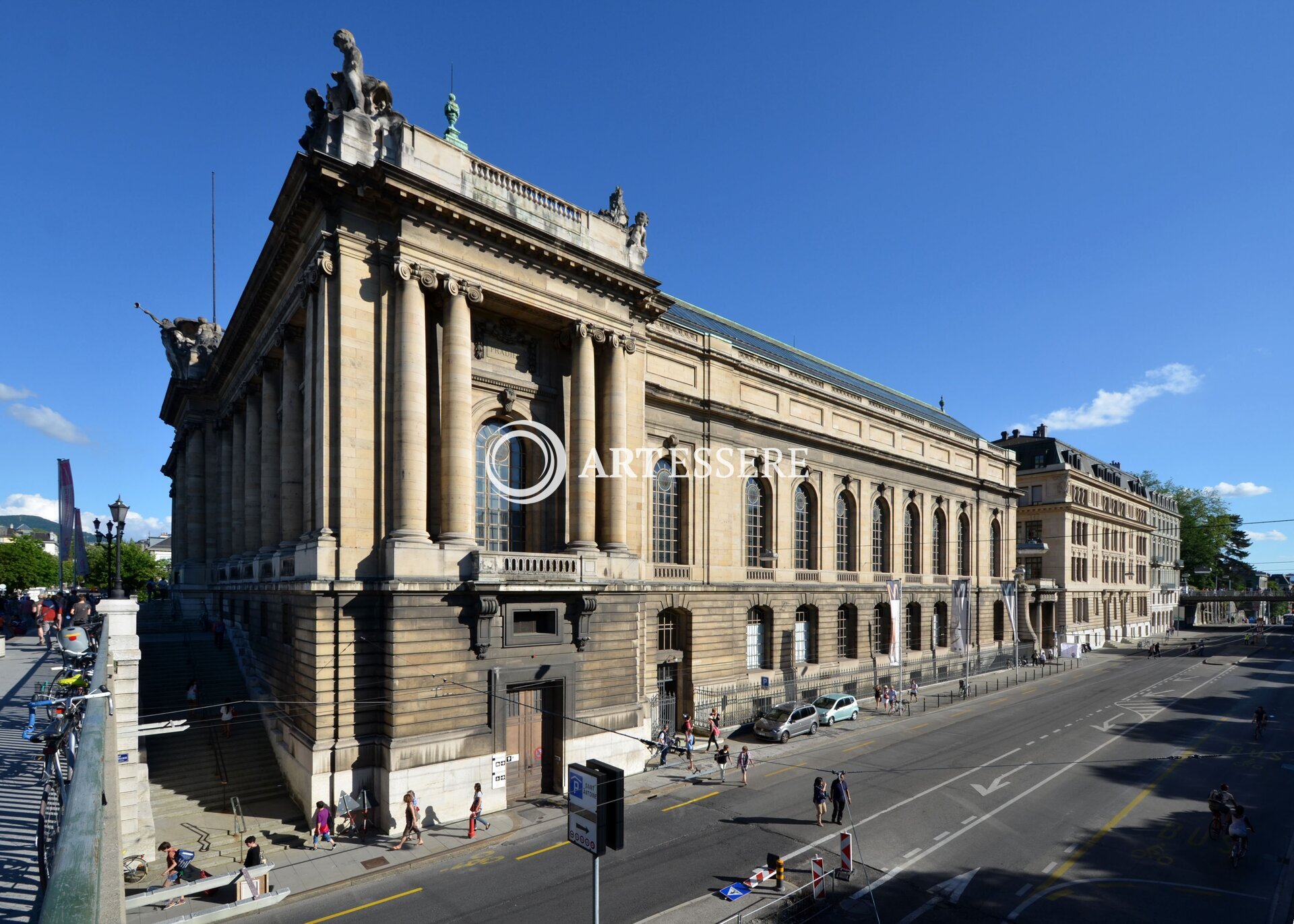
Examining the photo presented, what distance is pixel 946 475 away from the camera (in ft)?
187

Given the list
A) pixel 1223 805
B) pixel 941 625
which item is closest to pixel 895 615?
pixel 941 625

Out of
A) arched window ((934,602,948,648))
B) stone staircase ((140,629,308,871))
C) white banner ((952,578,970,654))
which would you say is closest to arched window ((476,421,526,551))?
stone staircase ((140,629,308,871))

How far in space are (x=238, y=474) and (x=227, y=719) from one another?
18.3m

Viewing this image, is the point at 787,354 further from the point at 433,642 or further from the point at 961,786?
the point at 433,642

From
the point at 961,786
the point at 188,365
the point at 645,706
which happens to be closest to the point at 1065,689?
the point at 961,786

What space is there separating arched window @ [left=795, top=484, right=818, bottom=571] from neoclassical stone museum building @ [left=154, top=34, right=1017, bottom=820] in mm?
2203

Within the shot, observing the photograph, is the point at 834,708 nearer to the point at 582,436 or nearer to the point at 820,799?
the point at 820,799

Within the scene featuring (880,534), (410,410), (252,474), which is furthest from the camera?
(880,534)

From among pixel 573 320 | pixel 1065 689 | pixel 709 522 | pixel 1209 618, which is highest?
pixel 573 320

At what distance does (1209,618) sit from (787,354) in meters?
142

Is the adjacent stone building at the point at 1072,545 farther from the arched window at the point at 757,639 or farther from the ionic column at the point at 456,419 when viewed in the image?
the ionic column at the point at 456,419

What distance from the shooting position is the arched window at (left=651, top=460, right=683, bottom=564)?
116ft

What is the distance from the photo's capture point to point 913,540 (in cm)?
5453

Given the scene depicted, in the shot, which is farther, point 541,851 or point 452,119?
point 452,119
